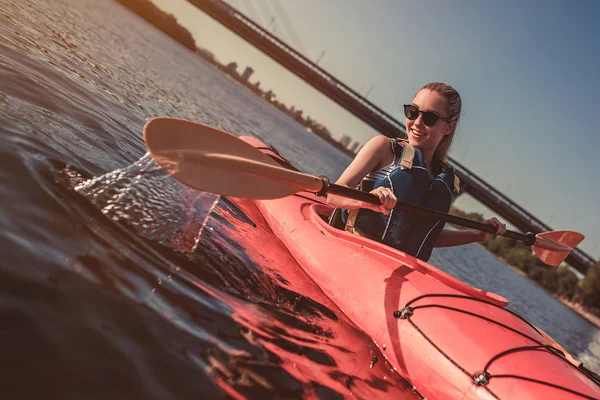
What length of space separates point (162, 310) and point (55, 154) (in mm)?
2028

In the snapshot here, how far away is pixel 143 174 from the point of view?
3801mm

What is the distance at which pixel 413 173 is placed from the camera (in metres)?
4.18

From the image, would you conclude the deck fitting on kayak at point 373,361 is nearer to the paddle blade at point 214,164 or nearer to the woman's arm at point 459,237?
the paddle blade at point 214,164

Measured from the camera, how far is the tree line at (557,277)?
1682 inches

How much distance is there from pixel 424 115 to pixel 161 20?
68.2 metres

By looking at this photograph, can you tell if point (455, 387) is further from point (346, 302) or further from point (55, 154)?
point (55, 154)

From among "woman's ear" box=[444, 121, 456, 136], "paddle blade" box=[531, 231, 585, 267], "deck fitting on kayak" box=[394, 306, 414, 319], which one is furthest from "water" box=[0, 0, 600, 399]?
"paddle blade" box=[531, 231, 585, 267]

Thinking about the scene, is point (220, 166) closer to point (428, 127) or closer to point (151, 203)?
point (151, 203)

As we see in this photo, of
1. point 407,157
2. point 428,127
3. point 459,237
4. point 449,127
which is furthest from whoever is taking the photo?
point 459,237

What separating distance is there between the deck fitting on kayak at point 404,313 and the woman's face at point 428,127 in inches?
66.6

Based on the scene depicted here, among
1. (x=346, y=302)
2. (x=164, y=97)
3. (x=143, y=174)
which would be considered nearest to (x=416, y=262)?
(x=346, y=302)

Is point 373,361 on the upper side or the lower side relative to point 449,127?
lower

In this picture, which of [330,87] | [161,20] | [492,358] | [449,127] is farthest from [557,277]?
[161,20]

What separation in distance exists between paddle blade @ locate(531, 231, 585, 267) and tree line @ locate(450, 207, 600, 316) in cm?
3311
